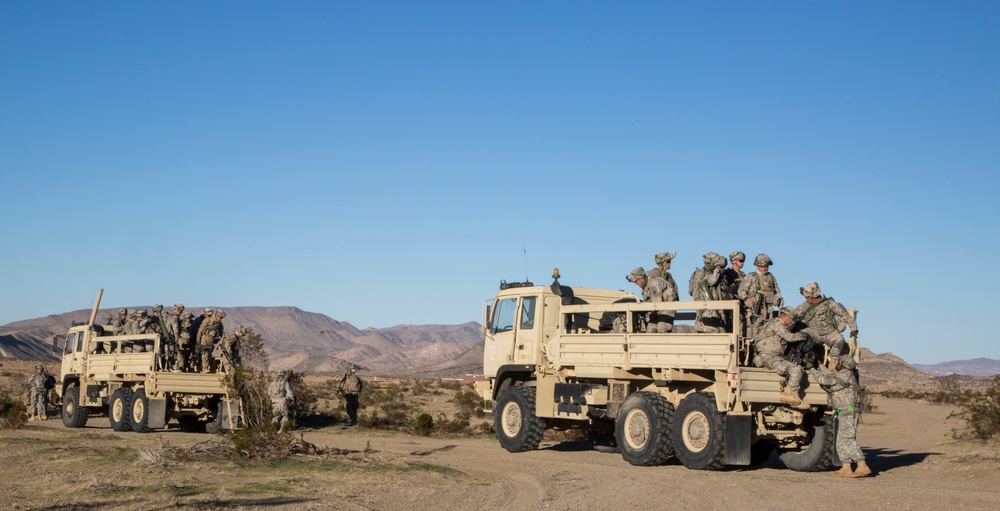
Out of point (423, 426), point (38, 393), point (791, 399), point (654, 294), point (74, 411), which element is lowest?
point (423, 426)

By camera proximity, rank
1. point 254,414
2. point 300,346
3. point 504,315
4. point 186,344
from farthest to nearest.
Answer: point 300,346 → point 186,344 → point 504,315 → point 254,414

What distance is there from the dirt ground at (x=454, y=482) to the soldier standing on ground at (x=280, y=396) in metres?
2.50

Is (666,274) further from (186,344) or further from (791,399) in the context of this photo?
(186,344)

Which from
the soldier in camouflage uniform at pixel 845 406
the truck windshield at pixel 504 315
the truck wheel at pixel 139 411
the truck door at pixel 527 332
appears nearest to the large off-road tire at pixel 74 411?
the truck wheel at pixel 139 411

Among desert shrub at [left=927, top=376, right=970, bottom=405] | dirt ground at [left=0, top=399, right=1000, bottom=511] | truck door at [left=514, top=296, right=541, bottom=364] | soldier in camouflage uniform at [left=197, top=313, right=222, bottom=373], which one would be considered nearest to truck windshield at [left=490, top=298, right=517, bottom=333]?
truck door at [left=514, top=296, right=541, bottom=364]

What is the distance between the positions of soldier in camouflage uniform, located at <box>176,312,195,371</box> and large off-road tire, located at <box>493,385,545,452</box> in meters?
8.01

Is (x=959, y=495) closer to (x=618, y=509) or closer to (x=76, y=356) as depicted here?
(x=618, y=509)

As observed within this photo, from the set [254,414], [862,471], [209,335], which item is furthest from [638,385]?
[209,335]

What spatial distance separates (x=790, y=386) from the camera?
13.1 meters

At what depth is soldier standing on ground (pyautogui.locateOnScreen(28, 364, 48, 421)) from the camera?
1105 inches

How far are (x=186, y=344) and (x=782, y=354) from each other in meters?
13.6

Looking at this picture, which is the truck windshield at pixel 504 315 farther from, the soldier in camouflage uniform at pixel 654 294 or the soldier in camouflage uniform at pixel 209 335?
the soldier in camouflage uniform at pixel 209 335

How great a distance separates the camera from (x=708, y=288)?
586 inches

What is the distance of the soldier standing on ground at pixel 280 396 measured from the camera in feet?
60.9
